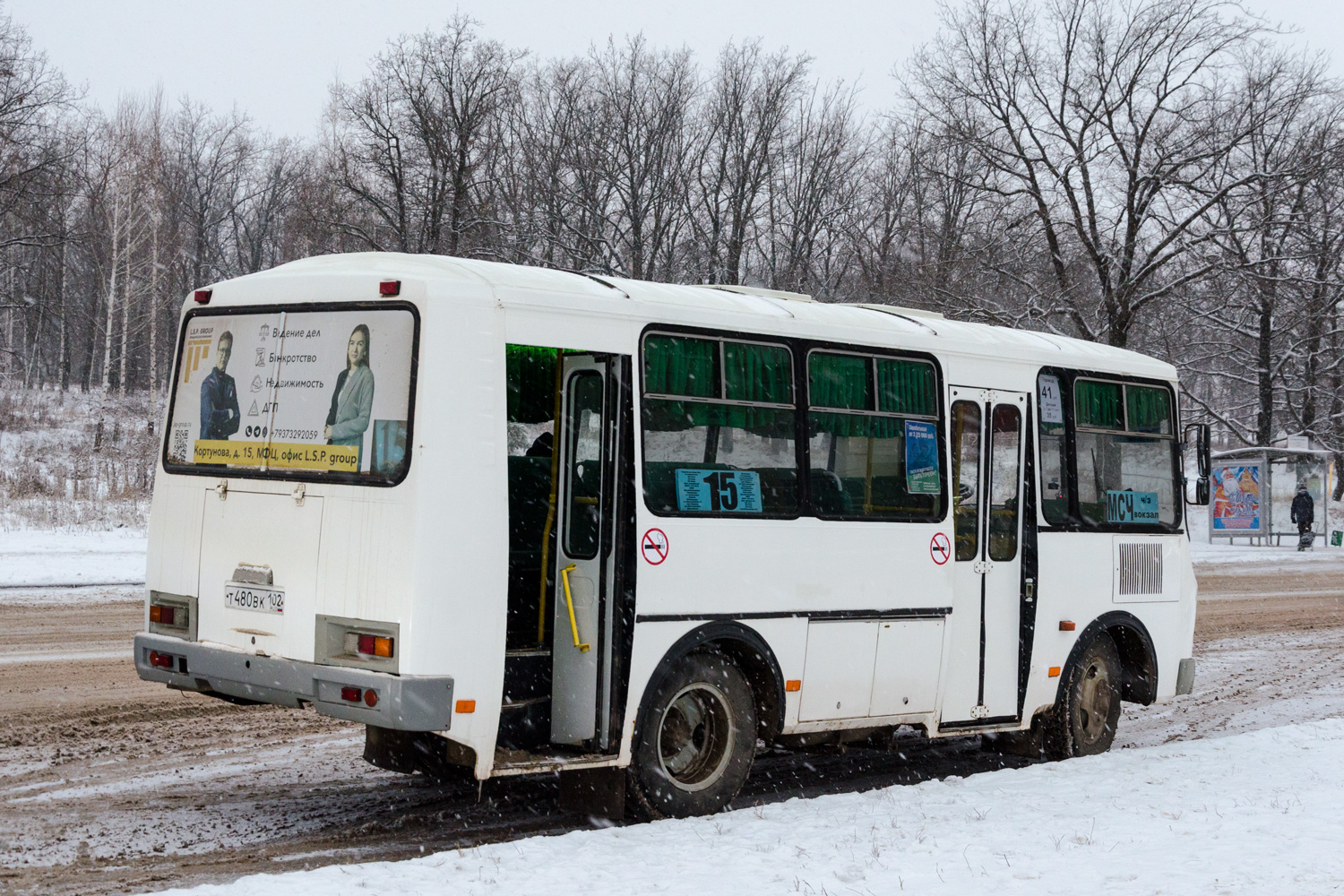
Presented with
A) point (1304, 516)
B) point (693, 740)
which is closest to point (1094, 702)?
point (693, 740)

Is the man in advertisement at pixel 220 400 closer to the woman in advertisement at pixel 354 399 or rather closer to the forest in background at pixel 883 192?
the woman in advertisement at pixel 354 399

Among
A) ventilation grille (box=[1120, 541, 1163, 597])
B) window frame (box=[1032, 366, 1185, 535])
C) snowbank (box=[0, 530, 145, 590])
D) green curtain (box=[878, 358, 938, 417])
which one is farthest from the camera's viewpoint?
snowbank (box=[0, 530, 145, 590])

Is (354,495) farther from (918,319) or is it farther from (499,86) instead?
(499,86)

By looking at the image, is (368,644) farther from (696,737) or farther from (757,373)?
(757,373)

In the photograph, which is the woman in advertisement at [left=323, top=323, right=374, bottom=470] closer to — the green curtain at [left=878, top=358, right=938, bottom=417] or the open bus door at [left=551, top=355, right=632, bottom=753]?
the open bus door at [left=551, top=355, right=632, bottom=753]

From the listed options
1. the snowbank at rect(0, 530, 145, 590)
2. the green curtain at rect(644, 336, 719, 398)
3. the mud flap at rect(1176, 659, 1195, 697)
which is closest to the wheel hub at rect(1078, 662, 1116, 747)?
the mud flap at rect(1176, 659, 1195, 697)

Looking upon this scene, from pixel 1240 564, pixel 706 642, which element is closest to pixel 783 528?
pixel 706 642

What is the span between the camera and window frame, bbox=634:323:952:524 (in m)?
7.66

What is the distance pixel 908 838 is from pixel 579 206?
34118 millimetres

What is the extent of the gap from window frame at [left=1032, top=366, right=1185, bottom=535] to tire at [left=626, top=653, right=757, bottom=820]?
3181 millimetres

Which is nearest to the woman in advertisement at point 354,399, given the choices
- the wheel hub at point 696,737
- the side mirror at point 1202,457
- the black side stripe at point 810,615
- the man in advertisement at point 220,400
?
the man in advertisement at point 220,400

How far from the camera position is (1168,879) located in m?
6.06

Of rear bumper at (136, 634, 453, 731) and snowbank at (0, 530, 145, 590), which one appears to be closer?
rear bumper at (136, 634, 453, 731)

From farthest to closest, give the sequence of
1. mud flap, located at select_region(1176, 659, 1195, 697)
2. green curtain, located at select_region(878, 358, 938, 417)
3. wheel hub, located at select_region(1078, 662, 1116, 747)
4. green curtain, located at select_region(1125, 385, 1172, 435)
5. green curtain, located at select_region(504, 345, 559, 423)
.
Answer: mud flap, located at select_region(1176, 659, 1195, 697), green curtain, located at select_region(1125, 385, 1172, 435), wheel hub, located at select_region(1078, 662, 1116, 747), green curtain, located at select_region(878, 358, 938, 417), green curtain, located at select_region(504, 345, 559, 423)
